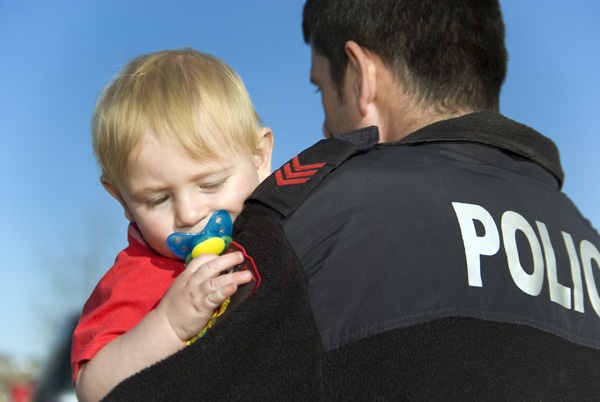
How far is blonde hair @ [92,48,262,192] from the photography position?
1.93m

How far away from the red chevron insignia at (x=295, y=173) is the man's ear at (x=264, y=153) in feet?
1.77

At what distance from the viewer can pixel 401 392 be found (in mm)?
1401

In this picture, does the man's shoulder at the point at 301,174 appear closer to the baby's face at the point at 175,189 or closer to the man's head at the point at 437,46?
the baby's face at the point at 175,189

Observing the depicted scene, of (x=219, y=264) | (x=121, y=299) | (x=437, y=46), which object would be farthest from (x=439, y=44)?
(x=121, y=299)

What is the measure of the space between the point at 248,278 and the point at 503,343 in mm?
649

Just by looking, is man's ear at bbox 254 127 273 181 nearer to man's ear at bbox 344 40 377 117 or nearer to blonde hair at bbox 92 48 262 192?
blonde hair at bbox 92 48 262 192

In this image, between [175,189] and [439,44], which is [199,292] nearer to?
[175,189]

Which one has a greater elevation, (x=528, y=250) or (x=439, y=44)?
(x=439, y=44)

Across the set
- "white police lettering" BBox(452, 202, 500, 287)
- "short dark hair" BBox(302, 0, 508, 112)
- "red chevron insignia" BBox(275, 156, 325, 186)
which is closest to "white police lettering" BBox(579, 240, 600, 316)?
"white police lettering" BBox(452, 202, 500, 287)

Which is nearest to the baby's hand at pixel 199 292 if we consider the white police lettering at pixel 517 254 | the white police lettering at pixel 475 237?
the white police lettering at pixel 475 237

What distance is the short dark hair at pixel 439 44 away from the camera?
250 cm

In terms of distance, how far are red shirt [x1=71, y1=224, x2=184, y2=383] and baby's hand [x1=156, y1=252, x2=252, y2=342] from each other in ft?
0.63

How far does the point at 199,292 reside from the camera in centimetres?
154

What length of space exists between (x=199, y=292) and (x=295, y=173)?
0.37 m
